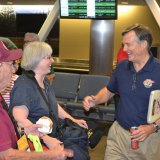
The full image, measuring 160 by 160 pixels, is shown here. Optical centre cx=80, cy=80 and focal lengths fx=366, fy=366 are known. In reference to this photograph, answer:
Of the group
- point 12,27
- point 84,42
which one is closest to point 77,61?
point 84,42

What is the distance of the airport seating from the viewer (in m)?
6.68

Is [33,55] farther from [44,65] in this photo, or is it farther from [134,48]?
[134,48]

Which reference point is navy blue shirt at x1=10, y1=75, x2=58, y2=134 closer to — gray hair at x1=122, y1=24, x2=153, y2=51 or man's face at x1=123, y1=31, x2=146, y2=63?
man's face at x1=123, y1=31, x2=146, y2=63

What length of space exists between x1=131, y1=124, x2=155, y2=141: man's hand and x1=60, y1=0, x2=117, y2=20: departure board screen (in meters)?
5.13

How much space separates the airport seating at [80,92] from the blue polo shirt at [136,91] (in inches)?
134

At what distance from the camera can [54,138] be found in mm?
2785

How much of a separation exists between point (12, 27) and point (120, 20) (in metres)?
6.05

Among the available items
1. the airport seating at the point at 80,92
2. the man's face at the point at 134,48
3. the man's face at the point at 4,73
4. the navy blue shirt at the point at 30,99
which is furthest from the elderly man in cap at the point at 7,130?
the airport seating at the point at 80,92

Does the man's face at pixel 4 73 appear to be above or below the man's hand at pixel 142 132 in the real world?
above

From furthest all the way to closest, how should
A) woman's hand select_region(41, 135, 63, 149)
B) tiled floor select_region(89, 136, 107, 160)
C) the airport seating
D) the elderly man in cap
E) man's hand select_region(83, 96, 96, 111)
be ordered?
the airport seating < tiled floor select_region(89, 136, 107, 160) < man's hand select_region(83, 96, 96, 111) < woman's hand select_region(41, 135, 63, 149) < the elderly man in cap

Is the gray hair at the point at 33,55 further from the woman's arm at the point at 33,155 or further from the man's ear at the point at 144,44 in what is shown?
the woman's arm at the point at 33,155

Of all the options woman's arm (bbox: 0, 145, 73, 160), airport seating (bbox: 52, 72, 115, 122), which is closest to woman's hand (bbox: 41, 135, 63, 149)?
woman's arm (bbox: 0, 145, 73, 160)

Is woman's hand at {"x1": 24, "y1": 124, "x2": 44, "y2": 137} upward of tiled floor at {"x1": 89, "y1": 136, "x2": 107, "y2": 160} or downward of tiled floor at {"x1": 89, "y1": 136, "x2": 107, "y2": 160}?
upward

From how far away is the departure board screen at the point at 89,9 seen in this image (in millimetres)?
7766
